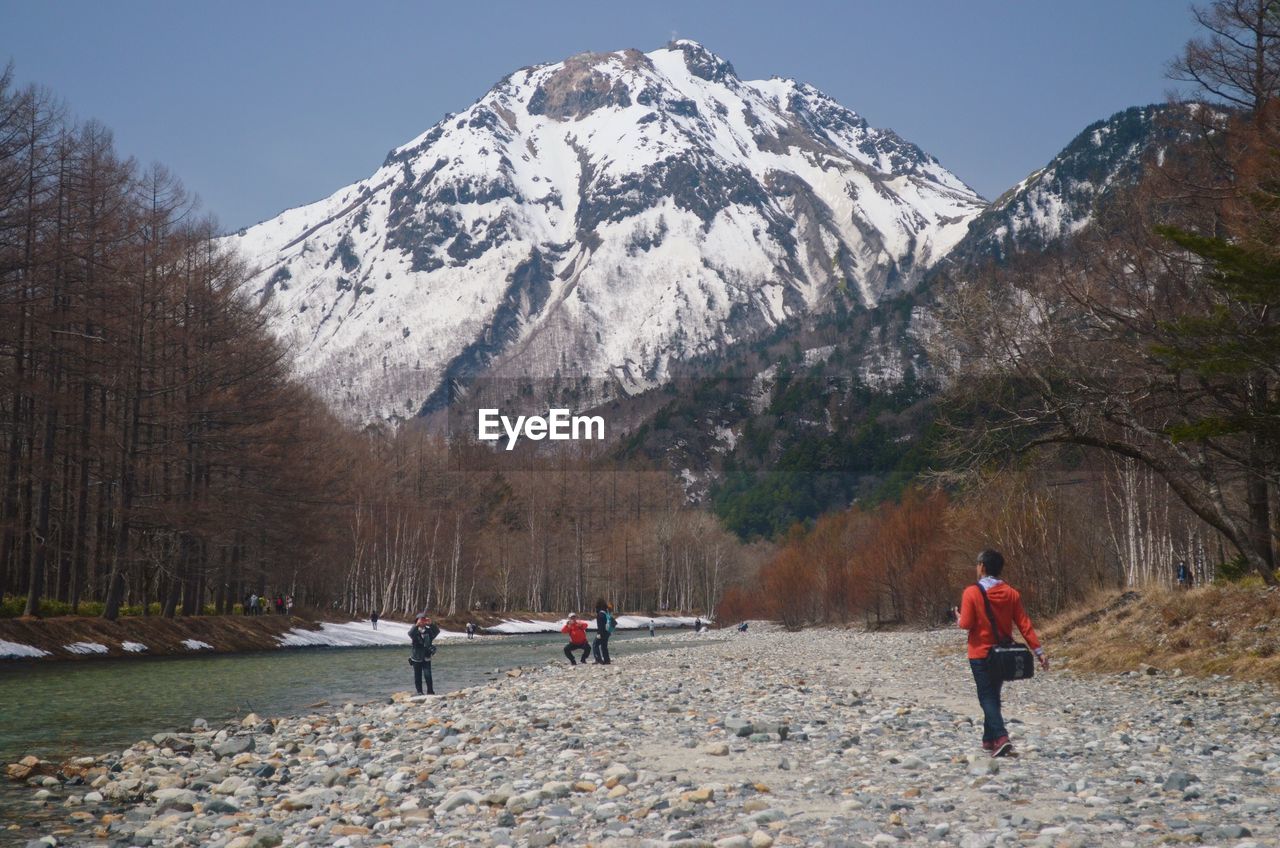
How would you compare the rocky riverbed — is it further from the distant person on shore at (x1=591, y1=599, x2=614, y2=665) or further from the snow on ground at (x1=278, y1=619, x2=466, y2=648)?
the snow on ground at (x1=278, y1=619, x2=466, y2=648)

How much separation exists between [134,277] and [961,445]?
1429 inches

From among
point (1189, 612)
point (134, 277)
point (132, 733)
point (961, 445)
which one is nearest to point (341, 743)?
point (132, 733)

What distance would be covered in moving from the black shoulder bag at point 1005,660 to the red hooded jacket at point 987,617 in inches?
1.9

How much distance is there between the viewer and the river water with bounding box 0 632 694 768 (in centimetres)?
1959

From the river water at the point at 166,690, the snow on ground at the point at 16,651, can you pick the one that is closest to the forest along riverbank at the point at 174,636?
the snow on ground at the point at 16,651

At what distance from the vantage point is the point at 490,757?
46.3 feet

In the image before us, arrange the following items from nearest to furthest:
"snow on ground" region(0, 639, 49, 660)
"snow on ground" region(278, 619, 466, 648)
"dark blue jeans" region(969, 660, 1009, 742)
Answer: "dark blue jeans" region(969, 660, 1009, 742) < "snow on ground" region(0, 639, 49, 660) < "snow on ground" region(278, 619, 466, 648)

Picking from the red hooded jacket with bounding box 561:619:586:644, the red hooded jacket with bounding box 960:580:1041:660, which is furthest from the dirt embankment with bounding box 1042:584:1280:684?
the red hooded jacket with bounding box 561:619:586:644

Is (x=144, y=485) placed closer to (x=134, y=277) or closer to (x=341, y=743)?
(x=134, y=277)

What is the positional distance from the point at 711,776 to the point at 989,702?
3427mm

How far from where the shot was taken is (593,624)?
12725 centimetres

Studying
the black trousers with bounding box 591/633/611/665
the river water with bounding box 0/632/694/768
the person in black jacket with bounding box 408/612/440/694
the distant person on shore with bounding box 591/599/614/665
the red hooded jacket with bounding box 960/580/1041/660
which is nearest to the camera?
the red hooded jacket with bounding box 960/580/1041/660

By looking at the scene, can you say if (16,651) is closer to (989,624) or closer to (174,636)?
(174,636)

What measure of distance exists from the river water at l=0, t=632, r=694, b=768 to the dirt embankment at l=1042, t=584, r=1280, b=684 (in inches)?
714
